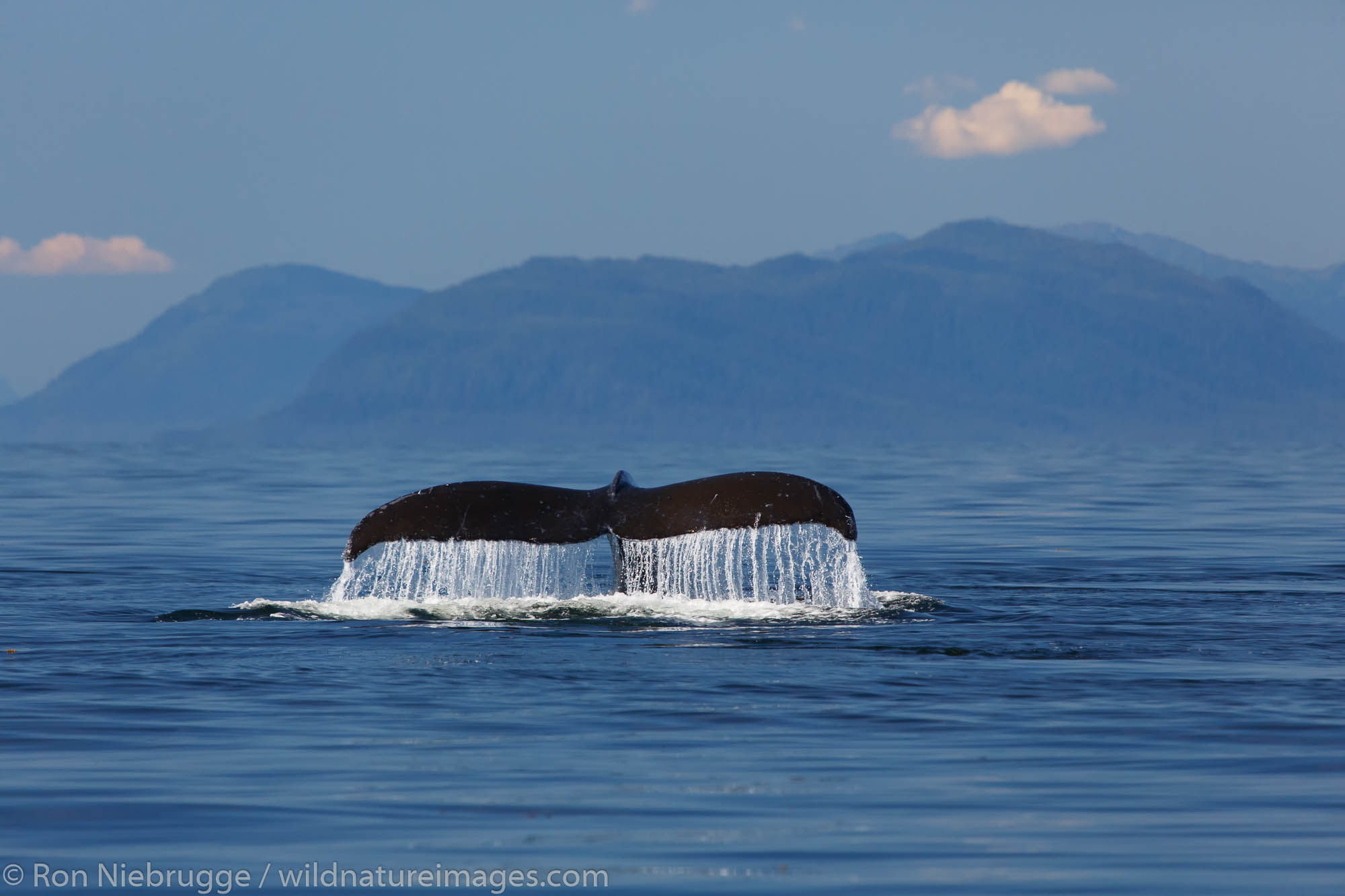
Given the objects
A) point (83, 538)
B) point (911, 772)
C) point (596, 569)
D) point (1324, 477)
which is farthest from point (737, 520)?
point (1324, 477)

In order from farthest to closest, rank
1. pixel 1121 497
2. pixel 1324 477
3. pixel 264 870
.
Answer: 1. pixel 1324 477
2. pixel 1121 497
3. pixel 264 870

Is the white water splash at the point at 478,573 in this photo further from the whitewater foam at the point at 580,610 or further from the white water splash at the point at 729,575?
the white water splash at the point at 729,575

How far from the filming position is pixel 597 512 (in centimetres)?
1271

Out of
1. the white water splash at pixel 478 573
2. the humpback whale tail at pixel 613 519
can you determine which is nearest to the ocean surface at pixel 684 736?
the white water splash at pixel 478 573

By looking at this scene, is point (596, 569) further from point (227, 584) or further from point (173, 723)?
point (173, 723)

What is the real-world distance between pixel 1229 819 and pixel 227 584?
11.9m

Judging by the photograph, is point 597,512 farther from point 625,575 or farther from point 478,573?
point 478,573

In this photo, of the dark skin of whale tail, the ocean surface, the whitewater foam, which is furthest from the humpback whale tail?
the ocean surface

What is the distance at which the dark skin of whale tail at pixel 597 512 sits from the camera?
12.0 m

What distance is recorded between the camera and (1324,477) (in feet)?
174

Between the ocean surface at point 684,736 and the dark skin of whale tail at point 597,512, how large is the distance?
764mm

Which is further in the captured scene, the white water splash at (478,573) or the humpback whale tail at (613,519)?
the white water splash at (478,573)

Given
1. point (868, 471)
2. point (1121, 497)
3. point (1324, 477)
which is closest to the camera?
point (1121, 497)

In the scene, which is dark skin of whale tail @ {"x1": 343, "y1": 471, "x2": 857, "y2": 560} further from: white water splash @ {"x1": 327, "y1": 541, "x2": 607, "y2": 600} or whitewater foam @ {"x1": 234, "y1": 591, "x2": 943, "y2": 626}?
whitewater foam @ {"x1": 234, "y1": 591, "x2": 943, "y2": 626}
